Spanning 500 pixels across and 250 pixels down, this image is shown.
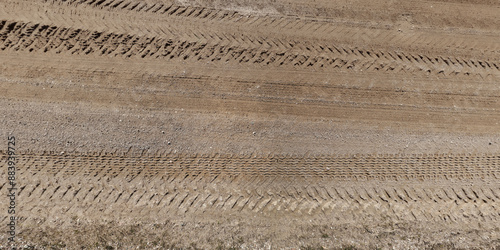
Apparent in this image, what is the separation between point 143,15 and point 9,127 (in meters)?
3.66

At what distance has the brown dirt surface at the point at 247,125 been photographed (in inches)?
240

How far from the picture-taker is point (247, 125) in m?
6.64

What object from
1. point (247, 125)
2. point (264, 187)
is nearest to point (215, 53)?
point (247, 125)

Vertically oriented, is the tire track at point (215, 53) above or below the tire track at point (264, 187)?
above

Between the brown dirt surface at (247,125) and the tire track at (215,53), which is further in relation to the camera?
the tire track at (215,53)

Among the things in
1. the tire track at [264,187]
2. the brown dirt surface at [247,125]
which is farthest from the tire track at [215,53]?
the tire track at [264,187]

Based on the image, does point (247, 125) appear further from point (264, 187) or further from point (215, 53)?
point (215, 53)

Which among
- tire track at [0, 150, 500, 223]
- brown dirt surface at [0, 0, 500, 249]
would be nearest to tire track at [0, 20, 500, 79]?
brown dirt surface at [0, 0, 500, 249]

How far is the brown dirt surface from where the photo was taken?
6105 millimetres

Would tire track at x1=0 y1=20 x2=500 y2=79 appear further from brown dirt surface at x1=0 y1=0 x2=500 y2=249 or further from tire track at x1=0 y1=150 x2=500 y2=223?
tire track at x1=0 y1=150 x2=500 y2=223

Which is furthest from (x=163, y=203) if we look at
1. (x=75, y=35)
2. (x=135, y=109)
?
(x=75, y=35)

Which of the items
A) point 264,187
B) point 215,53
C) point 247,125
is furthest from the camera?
point 215,53

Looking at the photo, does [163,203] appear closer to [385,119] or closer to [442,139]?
[385,119]

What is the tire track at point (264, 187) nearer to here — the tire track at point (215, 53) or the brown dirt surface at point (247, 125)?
the brown dirt surface at point (247, 125)
